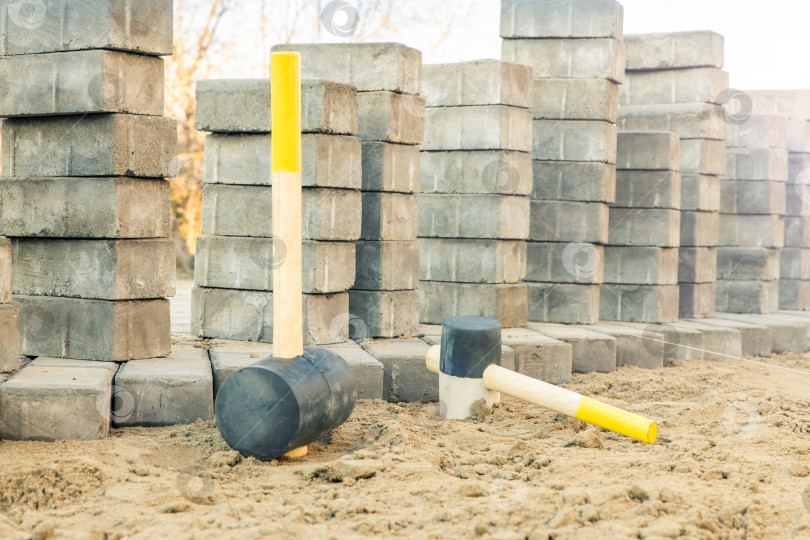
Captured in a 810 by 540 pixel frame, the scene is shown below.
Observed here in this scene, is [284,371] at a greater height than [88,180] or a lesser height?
lesser

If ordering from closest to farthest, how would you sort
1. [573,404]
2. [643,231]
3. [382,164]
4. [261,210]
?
1. [573,404]
2. [261,210]
3. [382,164]
4. [643,231]

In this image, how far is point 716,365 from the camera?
20.6ft

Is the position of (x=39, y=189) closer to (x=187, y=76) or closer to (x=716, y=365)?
(x=716, y=365)

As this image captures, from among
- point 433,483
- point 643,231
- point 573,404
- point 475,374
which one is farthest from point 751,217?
point 433,483

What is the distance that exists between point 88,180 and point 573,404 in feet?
8.67

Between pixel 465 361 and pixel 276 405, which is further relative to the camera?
pixel 465 361

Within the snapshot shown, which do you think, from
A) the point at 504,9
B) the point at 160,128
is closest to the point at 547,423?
the point at 160,128

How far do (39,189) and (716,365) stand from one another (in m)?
4.95

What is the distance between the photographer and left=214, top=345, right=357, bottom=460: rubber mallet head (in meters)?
3.07

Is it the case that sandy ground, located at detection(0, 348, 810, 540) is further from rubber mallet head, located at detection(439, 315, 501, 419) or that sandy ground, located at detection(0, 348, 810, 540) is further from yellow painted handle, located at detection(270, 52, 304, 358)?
yellow painted handle, located at detection(270, 52, 304, 358)

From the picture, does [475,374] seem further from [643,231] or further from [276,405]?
[643,231]

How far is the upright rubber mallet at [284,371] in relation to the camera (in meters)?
3.08

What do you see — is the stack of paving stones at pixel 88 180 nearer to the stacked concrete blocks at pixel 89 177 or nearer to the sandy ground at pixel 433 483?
the stacked concrete blocks at pixel 89 177

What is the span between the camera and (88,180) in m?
4.12
